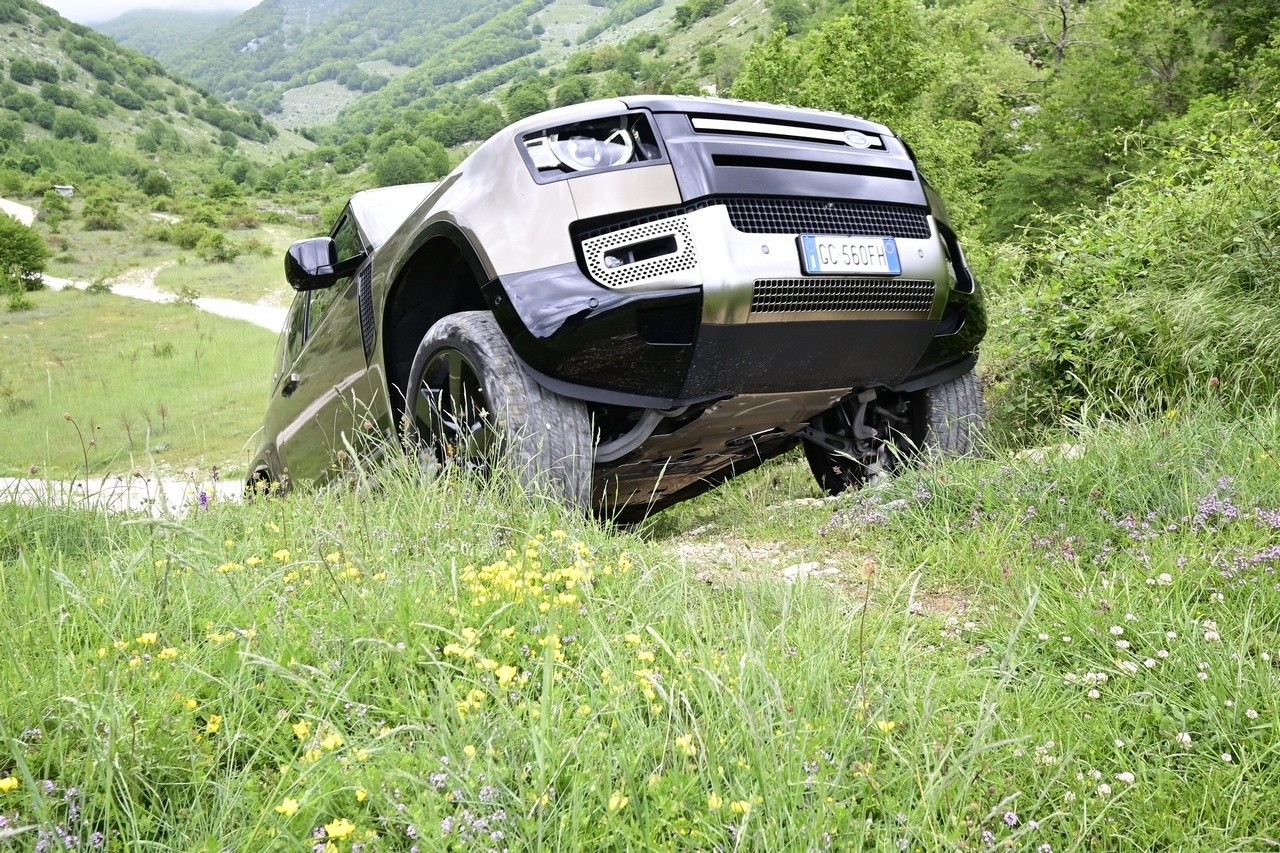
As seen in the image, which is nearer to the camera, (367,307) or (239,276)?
(367,307)

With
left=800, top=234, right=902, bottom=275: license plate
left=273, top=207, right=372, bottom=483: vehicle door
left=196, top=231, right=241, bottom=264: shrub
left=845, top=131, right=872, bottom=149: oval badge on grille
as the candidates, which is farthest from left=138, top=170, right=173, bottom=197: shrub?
left=800, top=234, right=902, bottom=275: license plate

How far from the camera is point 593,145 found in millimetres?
2811

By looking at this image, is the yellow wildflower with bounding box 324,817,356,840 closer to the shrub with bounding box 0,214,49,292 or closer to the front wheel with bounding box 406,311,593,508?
the front wheel with bounding box 406,311,593,508

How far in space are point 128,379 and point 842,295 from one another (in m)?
21.7

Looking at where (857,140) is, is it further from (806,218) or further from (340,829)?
(340,829)

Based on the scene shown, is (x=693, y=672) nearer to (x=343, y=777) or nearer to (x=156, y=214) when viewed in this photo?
(x=343, y=777)

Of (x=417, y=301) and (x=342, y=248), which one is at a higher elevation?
(x=342, y=248)

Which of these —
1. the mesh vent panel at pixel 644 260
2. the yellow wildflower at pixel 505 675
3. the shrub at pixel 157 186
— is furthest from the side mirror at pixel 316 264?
the shrub at pixel 157 186

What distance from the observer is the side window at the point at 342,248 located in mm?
3931

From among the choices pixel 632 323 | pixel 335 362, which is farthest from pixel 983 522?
pixel 335 362

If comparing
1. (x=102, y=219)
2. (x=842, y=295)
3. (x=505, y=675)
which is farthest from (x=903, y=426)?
(x=102, y=219)

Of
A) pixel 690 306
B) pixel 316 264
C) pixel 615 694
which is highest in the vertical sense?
pixel 316 264

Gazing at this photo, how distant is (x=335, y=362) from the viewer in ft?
12.9

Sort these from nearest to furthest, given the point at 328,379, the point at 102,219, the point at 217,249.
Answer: the point at 328,379
the point at 217,249
the point at 102,219
